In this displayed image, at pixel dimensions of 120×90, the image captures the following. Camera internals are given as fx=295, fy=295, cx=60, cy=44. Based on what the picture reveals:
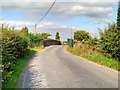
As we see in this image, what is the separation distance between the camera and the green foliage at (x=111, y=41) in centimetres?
2298

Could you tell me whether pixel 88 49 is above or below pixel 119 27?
below

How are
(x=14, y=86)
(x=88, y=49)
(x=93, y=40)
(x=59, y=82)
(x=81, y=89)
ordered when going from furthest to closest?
(x=88, y=49), (x=93, y=40), (x=59, y=82), (x=14, y=86), (x=81, y=89)

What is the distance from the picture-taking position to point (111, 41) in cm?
2342

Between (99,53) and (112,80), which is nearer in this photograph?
(112,80)

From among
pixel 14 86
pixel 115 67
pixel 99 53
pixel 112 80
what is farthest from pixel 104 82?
pixel 99 53

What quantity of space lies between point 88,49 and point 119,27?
8.83 metres

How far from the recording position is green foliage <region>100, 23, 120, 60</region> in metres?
→ 23.0

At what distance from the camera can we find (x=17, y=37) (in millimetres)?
25328

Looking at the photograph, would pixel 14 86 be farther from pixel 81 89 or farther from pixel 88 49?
pixel 88 49

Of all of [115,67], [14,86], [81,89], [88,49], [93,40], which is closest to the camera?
[81,89]

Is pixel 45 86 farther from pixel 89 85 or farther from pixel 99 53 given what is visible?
pixel 99 53

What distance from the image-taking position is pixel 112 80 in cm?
1363

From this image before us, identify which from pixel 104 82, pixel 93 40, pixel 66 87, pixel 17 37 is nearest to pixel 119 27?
pixel 93 40

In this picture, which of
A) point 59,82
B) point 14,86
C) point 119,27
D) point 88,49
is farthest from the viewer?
point 88,49
